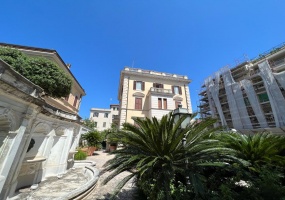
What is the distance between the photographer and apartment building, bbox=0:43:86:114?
1391 cm

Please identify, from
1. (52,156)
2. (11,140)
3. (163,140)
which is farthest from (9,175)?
(163,140)

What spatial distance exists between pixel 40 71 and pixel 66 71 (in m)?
8.14

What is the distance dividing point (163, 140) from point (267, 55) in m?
32.6

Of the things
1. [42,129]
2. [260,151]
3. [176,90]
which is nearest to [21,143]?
[42,129]

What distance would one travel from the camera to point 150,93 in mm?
21141

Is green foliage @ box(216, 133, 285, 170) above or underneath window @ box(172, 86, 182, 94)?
underneath

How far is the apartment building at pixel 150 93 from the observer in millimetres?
20906

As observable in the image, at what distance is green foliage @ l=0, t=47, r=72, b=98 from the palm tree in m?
8.06

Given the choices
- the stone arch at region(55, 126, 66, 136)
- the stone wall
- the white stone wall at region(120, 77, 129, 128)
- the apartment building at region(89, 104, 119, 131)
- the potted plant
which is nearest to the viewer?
the stone wall

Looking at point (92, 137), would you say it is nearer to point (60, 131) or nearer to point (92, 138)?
point (92, 138)

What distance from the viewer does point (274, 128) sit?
62.8 feet

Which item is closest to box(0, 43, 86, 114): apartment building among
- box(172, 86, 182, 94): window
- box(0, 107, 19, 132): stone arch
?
box(0, 107, 19, 132): stone arch

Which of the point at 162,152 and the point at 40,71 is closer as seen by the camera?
the point at 162,152

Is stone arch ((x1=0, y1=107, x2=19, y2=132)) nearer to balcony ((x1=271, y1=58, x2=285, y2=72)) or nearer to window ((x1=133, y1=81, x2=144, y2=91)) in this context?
window ((x1=133, y1=81, x2=144, y2=91))
